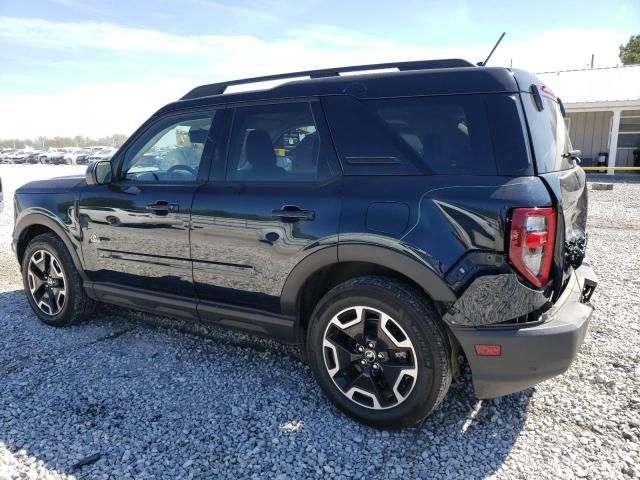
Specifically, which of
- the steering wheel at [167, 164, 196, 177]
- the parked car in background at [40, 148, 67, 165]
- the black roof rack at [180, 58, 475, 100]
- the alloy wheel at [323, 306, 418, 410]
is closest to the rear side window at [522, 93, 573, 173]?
the black roof rack at [180, 58, 475, 100]

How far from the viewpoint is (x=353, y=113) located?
272 cm

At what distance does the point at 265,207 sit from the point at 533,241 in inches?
59.9

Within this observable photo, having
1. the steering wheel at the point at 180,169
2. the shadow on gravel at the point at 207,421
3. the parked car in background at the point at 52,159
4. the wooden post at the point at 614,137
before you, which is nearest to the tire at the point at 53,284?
the shadow on gravel at the point at 207,421

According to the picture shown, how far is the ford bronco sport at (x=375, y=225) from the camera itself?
229cm

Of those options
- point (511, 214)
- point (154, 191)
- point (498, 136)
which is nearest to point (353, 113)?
point (498, 136)

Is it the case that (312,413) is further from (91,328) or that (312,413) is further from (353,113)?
(91,328)

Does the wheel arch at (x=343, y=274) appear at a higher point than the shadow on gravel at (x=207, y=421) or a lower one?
higher

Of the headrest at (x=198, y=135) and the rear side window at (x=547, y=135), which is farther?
the headrest at (x=198, y=135)

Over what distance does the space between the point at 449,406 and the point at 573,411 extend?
0.73 meters

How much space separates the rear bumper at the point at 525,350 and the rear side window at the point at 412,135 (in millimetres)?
804

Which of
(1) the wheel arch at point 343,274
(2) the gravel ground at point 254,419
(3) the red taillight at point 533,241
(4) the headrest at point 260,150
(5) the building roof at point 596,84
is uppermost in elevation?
(5) the building roof at point 596,84

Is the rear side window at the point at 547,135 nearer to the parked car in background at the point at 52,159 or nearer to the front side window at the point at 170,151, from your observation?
the front side window at the point at 170,151

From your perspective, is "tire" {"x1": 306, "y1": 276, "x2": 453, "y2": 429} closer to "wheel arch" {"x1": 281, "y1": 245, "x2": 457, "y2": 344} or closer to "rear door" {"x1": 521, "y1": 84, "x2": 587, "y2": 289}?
"wheel arch" {"x1": 281, "y1": 245, "x2": 457, "y2": 344}

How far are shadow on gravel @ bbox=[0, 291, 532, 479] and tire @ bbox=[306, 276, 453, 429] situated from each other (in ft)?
0.56
